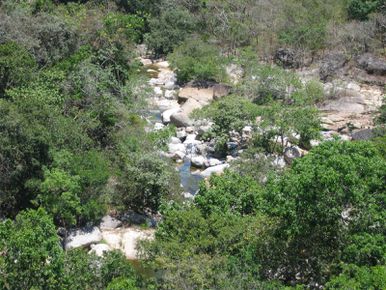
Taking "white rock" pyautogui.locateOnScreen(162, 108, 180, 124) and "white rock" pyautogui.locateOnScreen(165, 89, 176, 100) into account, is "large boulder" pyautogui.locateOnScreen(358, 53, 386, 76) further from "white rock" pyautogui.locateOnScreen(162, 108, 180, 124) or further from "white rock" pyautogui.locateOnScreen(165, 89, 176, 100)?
"white rock" pyautogui.locateOnScreen(162, 108, 180, 124)

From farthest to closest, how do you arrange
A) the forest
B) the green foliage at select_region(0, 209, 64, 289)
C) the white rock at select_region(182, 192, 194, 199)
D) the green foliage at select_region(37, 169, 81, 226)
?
the white rock at select_region(182, 192, 194, 199)
the green foliage at select_region(37, 169, 81, 226)
the forest
the green foliage at select_region(0, 209, 64, 289)

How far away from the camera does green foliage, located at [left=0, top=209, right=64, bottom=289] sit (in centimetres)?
1297

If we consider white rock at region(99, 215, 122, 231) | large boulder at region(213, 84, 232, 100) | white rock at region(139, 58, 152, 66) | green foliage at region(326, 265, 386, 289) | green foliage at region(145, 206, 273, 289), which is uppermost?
green foliage at region(326, 265, 386, 289)

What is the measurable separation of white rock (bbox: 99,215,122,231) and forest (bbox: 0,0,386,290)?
0.08 m

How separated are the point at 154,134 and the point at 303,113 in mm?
7882

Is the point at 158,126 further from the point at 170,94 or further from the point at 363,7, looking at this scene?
the point at 363,7

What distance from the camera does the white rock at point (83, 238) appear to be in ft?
66.9

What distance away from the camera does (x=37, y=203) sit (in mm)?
19844

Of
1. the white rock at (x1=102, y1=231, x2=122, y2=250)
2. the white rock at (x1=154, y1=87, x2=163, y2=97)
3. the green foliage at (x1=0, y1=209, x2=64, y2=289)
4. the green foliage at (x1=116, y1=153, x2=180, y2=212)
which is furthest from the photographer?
the white rock at (x1=154, y1=87, x2=163, y2=97)

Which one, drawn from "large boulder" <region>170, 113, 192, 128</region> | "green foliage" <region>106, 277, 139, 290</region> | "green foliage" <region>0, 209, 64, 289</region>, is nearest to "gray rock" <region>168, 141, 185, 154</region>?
"large boulder" <region>170, 113, 192, 128</region>

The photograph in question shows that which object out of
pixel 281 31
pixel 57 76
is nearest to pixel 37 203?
pixel 57 76

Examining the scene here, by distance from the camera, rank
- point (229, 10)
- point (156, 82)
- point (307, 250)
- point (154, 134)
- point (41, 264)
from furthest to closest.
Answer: point (229, 10) < point (156, 82) < point (154, 134) < point (307, 250) < point (41, 264)

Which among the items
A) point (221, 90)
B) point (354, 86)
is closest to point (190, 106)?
point (221, 90)

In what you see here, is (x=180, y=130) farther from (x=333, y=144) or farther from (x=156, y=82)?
(x=333, y=144)
